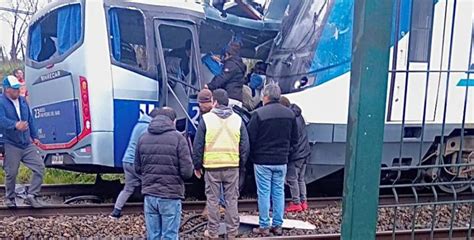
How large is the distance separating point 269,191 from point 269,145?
1.76 feet

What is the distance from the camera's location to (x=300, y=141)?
736 centimetres

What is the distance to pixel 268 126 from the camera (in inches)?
250

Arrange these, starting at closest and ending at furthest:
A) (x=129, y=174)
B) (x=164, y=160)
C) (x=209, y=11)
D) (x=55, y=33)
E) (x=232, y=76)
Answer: (x=164, y=160)
(x=129, y=174)
(x=55, y=33)
(x=232, y=76)
(x=209, y=11)

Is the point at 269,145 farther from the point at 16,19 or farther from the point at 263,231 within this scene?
the point at 16,19

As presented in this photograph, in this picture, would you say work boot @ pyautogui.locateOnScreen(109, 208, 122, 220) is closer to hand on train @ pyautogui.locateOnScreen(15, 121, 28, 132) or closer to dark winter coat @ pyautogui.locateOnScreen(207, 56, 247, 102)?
hand on train @ pyautogui.locateOnScreen(15, 121, 28, 132)

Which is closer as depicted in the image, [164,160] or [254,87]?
[164,160]

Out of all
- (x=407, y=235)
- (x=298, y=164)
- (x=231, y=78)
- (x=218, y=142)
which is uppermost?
(x=231, y=78)

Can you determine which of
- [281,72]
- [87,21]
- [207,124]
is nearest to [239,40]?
[281,72]

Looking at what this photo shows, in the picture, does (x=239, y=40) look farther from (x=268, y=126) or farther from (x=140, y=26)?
(x=268, y=126)

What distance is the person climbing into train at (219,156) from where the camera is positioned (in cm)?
584

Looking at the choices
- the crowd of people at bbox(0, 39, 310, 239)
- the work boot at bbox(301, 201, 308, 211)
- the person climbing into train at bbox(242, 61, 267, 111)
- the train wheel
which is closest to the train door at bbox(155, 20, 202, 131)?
the crowd of people at bbox(0, 39, 310, 239)

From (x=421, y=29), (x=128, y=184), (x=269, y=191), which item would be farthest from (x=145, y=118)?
(x=421, y=29)

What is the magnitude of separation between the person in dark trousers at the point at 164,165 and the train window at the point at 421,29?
3.54 metres

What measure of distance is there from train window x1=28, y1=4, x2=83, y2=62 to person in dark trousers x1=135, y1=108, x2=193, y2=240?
2.83 m
